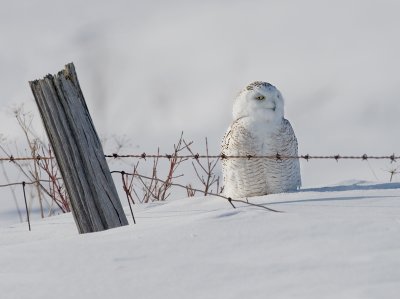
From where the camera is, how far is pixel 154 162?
7164 millimetres

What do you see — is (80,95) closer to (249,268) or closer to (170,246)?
(170,246)

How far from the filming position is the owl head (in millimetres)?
5254

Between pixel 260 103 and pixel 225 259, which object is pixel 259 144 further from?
pixel 225 259

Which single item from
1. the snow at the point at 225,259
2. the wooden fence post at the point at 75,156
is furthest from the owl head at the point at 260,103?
the snow at the point at 225,259

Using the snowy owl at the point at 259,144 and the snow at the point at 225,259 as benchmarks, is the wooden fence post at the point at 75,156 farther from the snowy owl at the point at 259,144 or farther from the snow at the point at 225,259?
the snowy owl at the point at 259,144

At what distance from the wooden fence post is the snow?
61 centimetres

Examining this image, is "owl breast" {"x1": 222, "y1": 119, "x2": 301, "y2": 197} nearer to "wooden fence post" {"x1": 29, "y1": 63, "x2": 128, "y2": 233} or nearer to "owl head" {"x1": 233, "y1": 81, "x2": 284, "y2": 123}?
"owl head" {"x1": 233, "y1": 81, "x2": 284, "y2": 123}

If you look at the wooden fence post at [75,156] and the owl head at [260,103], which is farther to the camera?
the owl head at [260,103]

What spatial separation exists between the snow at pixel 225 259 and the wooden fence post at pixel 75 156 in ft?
2.00

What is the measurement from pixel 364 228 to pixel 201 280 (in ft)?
2.85

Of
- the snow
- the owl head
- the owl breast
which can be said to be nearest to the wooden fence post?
the snow

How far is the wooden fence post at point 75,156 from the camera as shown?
13.4ft

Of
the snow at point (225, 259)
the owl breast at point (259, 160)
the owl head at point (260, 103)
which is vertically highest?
the owl head at point (260, 103)

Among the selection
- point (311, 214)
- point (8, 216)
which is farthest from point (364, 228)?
point (8, 216)
